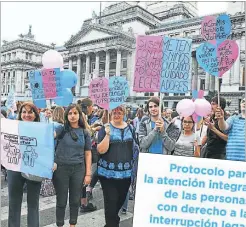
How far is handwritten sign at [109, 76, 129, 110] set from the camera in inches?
156

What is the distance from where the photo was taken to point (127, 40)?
1893 inches

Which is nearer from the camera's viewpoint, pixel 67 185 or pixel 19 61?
pixel 67 185

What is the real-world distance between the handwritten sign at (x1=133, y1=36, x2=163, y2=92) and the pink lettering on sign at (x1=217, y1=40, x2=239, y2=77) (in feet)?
3.61

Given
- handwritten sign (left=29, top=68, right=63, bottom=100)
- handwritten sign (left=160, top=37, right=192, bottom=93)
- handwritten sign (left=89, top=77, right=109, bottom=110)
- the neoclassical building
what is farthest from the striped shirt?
the neoclassical building

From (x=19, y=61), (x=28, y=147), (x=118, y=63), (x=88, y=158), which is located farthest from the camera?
(x=19, y=61)

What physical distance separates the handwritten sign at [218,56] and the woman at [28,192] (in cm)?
248

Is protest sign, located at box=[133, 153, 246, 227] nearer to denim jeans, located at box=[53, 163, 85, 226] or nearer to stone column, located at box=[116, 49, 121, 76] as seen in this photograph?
denim jeans, located at box=[53, 163, 85, 226]

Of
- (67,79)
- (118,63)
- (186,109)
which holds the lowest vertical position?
(186,109)

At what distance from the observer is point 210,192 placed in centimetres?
225

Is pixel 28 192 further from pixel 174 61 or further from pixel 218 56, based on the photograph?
pixel 218 56

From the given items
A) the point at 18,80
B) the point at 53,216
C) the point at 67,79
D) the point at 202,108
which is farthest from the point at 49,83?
the point at 18,80

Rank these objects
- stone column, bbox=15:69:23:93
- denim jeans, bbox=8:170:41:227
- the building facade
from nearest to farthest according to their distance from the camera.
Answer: denim jeans, bbox=8:170:41:227
stone column, bbox=15:69:23:93
the building facade

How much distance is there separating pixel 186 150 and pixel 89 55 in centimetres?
5086

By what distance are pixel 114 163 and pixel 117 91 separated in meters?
0.97
